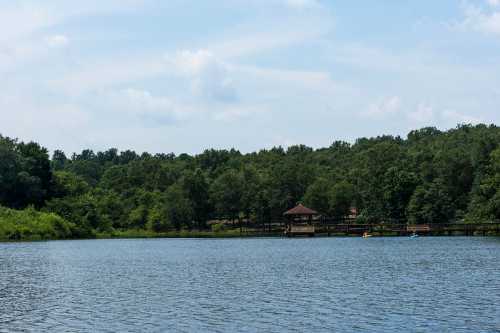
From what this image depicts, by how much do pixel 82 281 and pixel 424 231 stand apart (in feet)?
279

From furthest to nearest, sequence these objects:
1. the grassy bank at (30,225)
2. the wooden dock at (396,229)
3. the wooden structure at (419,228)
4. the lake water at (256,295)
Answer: the wooden structure at (419,228), the wooden dock at (396,229), the grassy bank at (30,225), the lake water at (256,295)

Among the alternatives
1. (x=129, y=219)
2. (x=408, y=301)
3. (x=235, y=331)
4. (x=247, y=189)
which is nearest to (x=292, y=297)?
(x=408, y=301)

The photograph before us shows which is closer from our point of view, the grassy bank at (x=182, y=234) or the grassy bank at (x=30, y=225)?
the grassy bank at (x=30, y=225)

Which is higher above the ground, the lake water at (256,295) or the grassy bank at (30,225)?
the grassy bank at (30,225)

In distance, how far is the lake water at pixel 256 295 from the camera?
101ft

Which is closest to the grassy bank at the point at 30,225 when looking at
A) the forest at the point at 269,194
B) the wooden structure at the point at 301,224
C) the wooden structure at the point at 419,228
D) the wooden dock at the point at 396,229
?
the forest at the point at 269,194

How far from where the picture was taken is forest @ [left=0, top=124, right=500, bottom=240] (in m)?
126

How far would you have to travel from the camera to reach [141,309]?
35500 mm

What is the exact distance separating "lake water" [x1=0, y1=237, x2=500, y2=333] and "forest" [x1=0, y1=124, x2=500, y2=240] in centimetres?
6007

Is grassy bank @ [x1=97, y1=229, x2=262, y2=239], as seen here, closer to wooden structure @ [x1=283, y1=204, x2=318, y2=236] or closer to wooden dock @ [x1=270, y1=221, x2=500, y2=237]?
wooden dock @ [x1=270, y1=221, x2=500, y2=237]

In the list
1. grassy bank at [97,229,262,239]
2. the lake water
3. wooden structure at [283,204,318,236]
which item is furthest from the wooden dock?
the lake water

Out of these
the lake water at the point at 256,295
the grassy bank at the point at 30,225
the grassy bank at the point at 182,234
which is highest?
the grassy bank at the point at 30,225

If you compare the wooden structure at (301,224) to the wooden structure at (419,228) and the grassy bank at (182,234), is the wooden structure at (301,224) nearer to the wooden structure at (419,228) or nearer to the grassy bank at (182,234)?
the wooden structure at (419,228)

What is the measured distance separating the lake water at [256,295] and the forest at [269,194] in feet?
197
